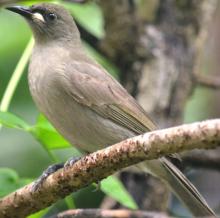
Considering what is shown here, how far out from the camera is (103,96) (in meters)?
4.80

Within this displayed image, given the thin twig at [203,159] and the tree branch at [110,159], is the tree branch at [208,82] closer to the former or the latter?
the thin twig at [203,159]

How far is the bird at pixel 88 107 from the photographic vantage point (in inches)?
176

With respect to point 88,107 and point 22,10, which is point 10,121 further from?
point 22,10

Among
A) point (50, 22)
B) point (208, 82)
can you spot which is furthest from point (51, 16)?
point (208, 82)

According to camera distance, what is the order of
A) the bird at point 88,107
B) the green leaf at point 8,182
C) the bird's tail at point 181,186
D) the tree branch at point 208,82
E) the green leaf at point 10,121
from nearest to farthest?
the green leaf at point 10,121
the green leaf at point 8,182
the bird's tail at point 181,186
the bird at point 88,107
the tree branch at point 208,82

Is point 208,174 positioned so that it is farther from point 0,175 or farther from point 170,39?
point 0,175

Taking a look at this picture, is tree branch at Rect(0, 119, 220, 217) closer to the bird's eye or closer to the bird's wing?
the bird's wing

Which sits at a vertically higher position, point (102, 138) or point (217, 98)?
point (102, 138)

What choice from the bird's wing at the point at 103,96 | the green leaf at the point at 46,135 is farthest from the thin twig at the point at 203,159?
the green leaf at the point at 46,135

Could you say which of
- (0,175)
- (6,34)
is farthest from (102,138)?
(6,34)

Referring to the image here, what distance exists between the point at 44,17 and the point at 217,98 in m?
2.31

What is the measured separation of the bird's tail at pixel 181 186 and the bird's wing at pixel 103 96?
27 centimetres

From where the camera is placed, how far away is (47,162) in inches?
219

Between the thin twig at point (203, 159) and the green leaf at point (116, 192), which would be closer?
the green leaf at point (116, 192)
